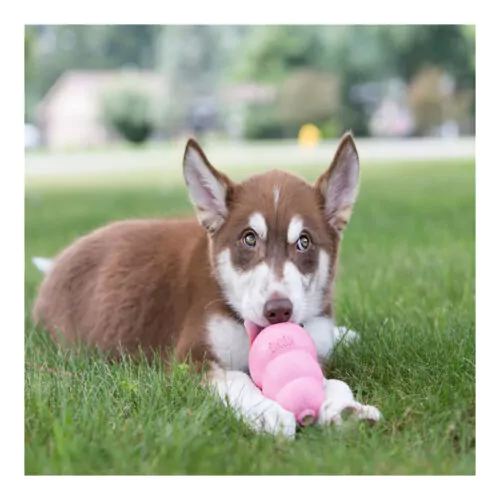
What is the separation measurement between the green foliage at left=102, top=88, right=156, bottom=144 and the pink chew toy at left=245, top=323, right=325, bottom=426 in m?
20.2

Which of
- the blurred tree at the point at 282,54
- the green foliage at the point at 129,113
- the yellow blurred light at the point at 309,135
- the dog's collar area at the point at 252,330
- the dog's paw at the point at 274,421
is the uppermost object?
the blurred tree at the point at 282,54

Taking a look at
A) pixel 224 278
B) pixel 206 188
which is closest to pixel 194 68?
pixel 206 188

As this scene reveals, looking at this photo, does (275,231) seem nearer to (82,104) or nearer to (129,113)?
(82,104)

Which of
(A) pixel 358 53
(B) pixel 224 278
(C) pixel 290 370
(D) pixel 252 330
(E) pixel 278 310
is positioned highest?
(A) pixel 358 53

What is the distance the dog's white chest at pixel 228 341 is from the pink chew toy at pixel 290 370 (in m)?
0.34

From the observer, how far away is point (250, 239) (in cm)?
428

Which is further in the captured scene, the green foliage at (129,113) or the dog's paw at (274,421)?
the green foliage at (129,113)

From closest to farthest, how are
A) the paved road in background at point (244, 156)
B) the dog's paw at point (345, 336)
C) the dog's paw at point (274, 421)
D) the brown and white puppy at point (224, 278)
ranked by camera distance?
the dog's paw at point (274, 421)
the brown and white puppy at point (224, 278)
the dog's paw at point (345, 336)
the paved road in background at point (244, 156)

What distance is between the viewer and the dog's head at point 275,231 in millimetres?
4098

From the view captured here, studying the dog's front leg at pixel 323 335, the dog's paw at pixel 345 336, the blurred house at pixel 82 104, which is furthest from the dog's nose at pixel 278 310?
the blurred house at pixel 82 104

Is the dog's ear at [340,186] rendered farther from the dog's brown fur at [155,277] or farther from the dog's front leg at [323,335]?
the dog's front leg at [323,335]

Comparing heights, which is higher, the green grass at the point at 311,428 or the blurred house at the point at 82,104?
the blurred house at the point at 82,104

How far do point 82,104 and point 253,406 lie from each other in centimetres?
2140

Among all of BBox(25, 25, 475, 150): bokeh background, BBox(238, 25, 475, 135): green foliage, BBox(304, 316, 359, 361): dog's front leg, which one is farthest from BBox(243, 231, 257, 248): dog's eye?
BBox(25, 25, 475, 150): bokeh background
